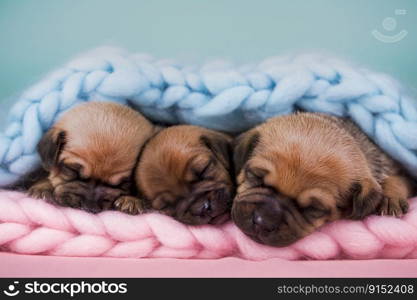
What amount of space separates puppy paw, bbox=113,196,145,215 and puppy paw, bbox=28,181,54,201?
0.21 metres

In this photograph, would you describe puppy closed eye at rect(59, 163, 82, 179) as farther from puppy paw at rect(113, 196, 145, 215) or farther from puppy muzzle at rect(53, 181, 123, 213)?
puppy paw at rect(113, 196, 145, 215)

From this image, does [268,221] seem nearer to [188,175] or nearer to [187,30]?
[188,175]

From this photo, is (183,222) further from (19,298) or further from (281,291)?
(19,298)

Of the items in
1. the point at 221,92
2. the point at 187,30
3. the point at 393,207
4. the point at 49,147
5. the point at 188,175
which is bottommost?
the point at 393,207

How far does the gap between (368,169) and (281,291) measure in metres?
0.52

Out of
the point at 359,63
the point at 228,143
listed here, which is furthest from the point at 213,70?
the point at 359,63

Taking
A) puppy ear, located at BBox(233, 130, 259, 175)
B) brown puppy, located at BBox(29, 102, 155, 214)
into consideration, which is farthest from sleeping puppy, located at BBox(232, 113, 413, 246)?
brown puppy, located at BBox(29, 102, 155, 214)

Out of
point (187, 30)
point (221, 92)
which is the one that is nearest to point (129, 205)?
point (221, 92)

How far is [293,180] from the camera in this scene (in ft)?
4.93

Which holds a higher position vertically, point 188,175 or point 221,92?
point 221,92

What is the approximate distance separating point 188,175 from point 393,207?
0.63 metres

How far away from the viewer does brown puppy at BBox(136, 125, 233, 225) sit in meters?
1.58

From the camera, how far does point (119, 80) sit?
1.71 meters

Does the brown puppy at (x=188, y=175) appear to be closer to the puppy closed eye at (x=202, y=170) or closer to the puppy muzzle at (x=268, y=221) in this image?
the puppy closed eye at (x=202, y=170)
